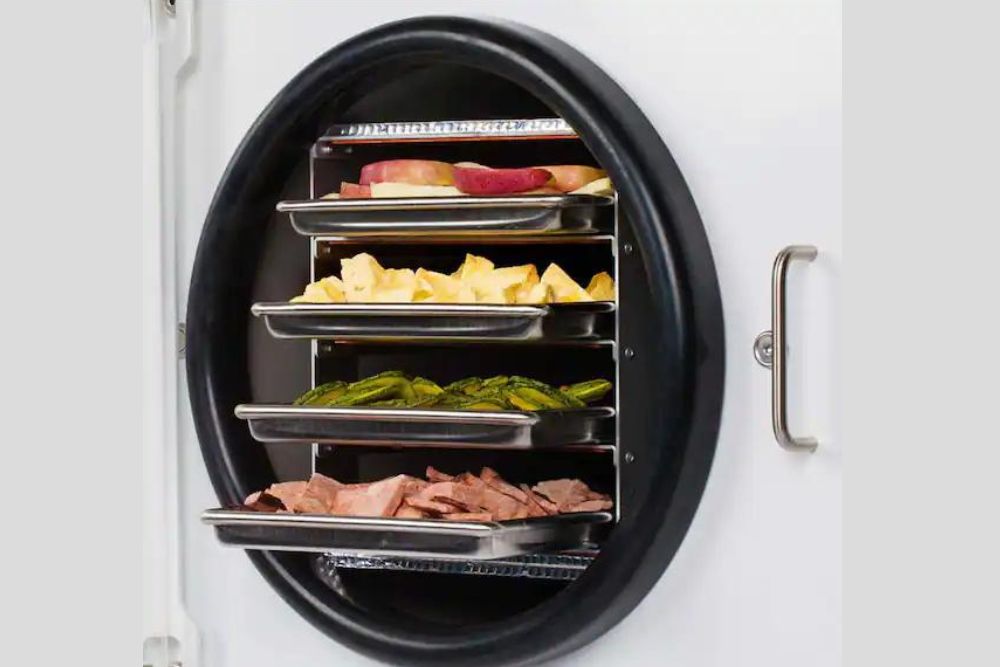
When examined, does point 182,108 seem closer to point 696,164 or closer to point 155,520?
point 155,520

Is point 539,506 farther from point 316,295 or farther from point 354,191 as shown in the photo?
point 354,191

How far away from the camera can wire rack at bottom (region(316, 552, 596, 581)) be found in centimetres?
316

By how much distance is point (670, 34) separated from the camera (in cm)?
300

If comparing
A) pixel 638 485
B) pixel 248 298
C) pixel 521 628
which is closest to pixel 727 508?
pixel 638 485

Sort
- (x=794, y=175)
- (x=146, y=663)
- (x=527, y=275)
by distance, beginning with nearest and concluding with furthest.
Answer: (x=794, y=175) → (x=527, y=275) → (x=146, y=663)

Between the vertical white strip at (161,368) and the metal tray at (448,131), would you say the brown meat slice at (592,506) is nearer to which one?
the metal tray at (448,131)

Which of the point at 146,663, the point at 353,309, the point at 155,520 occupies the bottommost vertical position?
the point at 146,663

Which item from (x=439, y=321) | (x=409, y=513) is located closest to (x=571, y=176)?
(x=439, y=321)

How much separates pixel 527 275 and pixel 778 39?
491 millimetres

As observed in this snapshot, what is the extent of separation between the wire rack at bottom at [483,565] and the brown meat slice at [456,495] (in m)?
0.11

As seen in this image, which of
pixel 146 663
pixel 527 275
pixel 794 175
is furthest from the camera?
pixel 146 663

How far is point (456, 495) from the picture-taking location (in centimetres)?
309

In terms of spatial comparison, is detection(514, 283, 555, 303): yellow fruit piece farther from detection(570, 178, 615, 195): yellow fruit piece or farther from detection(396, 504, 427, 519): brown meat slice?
detection(396, 504, 427, 519): brown meat slice

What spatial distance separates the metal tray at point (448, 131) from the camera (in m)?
3.16
